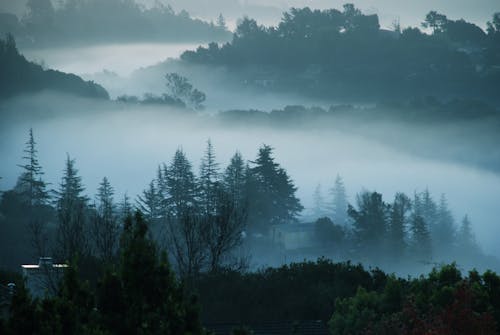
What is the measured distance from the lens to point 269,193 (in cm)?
10225

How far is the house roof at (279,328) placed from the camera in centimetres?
3547

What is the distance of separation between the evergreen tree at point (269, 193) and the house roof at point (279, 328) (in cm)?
5911

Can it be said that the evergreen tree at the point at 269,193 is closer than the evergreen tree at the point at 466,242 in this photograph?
Yes

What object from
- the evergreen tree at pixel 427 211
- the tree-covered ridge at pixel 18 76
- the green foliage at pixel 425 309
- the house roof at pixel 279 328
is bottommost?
the house roof at pixel 279 328

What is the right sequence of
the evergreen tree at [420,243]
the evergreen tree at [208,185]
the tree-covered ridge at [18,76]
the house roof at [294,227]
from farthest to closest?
the tree-covered ridge at [18,76], the house roof at [294,227], the evergreen tree at [420,243], the evergreen tree at [208,185]

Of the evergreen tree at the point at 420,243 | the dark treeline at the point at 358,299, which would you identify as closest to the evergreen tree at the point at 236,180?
the evergreen tree at the point at 420,243

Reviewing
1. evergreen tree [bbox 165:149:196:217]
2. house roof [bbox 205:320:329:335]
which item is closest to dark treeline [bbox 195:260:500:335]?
house roof [bbox 205:320:329:335]

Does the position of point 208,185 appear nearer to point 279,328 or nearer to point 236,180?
point 236,180

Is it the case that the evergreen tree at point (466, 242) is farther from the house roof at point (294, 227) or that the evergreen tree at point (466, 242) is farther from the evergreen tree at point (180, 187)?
the evergreen tree at point (180, 187)

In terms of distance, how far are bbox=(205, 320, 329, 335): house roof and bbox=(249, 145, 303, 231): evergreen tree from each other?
2327 inches

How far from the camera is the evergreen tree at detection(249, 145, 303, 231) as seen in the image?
97.8m

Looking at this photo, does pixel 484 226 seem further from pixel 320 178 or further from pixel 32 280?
pixel 32 280

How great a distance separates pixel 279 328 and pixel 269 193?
217ft

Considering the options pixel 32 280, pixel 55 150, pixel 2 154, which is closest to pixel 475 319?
pixel 32 280
